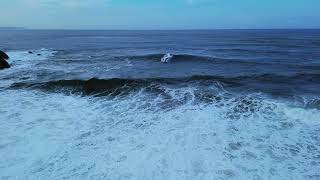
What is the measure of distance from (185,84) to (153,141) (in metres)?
9.17

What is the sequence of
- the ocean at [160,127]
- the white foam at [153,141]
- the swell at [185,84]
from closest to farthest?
the white foam at [153,141] < the ocean at [160,127] < the swell at [185,84]

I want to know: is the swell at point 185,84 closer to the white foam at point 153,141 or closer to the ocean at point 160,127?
the ocean at point 160,127

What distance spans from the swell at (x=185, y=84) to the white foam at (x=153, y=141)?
9.13 feet

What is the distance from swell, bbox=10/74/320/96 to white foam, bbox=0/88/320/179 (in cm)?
278

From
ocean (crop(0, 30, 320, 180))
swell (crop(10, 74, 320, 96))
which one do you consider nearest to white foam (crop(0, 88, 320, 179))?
ocean (crop(0, 30, 320, 180))

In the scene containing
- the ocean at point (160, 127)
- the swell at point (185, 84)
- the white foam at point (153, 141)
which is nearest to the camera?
the white foam at point (153, 141)

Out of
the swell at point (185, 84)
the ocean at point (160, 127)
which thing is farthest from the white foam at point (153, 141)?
the swell at point (185, 84)

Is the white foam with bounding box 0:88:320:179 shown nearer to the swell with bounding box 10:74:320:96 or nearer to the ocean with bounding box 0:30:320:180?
the ocean with bounding box 0:30:320:180

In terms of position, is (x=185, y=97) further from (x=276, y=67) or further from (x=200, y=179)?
(x=276, y=67)

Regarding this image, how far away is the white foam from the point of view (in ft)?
24.8

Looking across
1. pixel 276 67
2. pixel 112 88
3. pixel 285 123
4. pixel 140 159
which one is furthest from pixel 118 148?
pixel 276 67

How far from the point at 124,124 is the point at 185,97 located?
185 inches

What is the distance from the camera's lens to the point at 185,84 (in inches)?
719

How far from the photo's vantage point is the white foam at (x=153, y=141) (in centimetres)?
757
